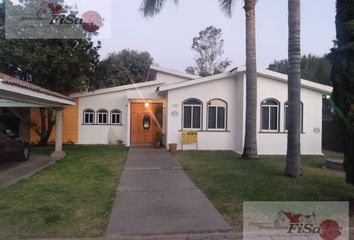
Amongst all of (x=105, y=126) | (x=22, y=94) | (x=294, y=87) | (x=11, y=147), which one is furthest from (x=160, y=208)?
(x=105, y=126)

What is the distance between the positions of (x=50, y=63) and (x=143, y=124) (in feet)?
18.8

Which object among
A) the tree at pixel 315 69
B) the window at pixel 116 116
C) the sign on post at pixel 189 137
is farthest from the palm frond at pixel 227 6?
the tree at pixel 315 69

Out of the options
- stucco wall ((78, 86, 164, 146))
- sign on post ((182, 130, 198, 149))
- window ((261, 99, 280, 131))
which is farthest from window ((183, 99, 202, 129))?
stucco wall ((78, 86, 164, 146))

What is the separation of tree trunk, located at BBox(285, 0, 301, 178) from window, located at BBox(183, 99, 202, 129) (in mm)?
8185

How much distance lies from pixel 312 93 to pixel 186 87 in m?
5.78

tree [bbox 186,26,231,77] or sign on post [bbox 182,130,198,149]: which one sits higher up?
tree [bbox 186,26,231,77]

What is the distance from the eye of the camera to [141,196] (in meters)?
8.23

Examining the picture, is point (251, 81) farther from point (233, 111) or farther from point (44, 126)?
point (44, 126)

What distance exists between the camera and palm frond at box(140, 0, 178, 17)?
53.6 ft

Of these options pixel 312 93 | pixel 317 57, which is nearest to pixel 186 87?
pixel 312 93

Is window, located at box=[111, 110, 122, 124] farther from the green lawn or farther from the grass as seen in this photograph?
the grass

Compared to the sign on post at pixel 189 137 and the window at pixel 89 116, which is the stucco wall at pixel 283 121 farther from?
the window at pixel 89 116

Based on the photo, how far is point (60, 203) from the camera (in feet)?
24.8

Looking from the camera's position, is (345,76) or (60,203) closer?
(345,76)
